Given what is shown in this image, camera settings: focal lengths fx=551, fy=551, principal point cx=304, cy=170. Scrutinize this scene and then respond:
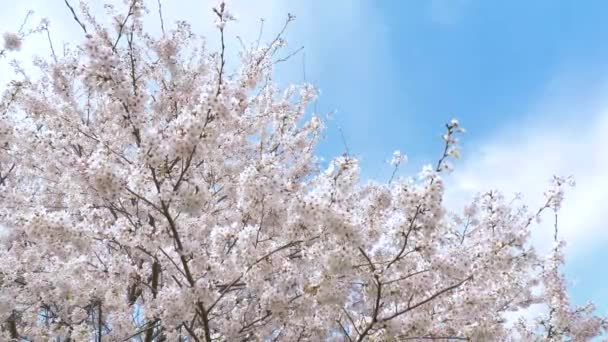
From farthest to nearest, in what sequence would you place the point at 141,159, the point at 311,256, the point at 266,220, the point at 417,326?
the point at 266,220 < the point at 417,326 < the point at 311,256 < the point at 141,159

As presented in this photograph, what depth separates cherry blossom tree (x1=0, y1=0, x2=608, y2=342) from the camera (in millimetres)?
4922

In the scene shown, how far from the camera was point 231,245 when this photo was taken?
6.16 m

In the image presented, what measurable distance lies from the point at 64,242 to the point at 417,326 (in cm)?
360

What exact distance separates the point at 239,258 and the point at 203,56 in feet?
17.7

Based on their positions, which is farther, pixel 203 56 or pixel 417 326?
pixel 203 56

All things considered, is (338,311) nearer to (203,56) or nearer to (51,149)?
(51,149)

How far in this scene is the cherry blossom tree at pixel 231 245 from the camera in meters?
4.92

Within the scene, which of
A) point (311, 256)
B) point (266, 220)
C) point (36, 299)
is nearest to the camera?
point (311, 256)

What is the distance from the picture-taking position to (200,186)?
513 cm

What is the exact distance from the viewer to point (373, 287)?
5.44 metres

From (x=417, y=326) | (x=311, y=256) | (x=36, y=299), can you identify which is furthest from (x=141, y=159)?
(x=36, y=299)

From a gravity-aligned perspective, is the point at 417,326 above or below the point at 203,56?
below

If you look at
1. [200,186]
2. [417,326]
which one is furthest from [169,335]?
[417,326]

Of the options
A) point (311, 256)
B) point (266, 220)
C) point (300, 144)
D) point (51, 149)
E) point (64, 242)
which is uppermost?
point (300, 144)
